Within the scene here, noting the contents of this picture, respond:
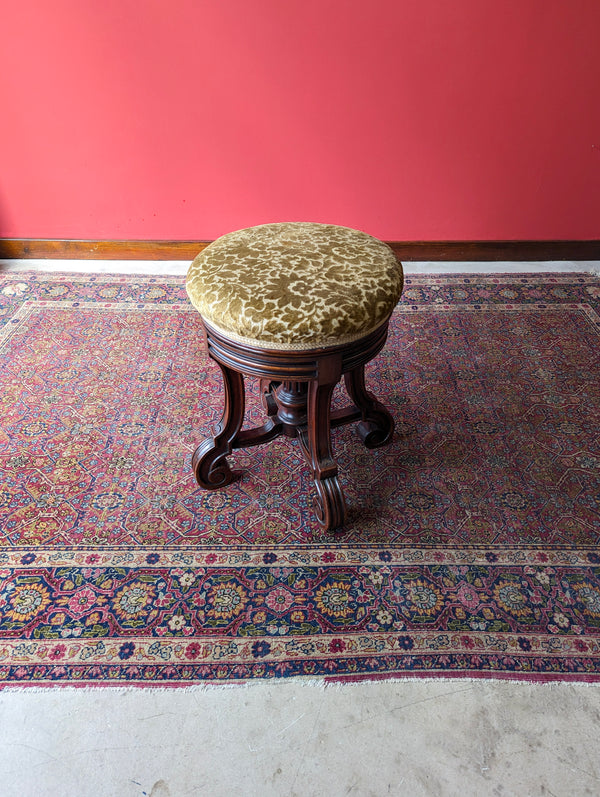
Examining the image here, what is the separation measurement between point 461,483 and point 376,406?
35 centimetres

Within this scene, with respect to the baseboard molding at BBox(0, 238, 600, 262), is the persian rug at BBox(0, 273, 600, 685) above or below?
below

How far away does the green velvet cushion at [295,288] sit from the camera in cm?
129

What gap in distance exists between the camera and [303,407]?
1706 millimetres

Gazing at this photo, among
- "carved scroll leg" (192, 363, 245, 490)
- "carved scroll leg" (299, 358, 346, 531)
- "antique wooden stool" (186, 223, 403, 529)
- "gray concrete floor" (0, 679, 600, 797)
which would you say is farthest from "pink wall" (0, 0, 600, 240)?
"gray concrete floor" (0, 679, 600, 797)

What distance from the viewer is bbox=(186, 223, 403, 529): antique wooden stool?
51.4 inches

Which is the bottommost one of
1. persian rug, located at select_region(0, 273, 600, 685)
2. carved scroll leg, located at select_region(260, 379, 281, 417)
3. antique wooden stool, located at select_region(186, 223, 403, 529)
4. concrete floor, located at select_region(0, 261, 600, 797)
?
concrete floor, located at select_region(0, 261, 600, 797)

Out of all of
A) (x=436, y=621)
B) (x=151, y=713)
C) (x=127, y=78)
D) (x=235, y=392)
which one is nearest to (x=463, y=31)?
(x=127, y=78)

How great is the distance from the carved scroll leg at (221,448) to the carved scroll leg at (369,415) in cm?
35

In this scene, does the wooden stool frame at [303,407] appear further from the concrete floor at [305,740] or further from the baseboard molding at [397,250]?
the baseboard molding at [397,250]

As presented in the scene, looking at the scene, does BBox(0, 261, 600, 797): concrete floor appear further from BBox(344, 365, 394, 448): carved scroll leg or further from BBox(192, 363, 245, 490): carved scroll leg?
BBox(344, 365, 394, 448): carved scroll leg

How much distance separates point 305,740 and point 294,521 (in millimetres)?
570

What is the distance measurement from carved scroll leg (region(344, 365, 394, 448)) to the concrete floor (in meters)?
0.77

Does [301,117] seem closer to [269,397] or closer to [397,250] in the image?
[397,250]

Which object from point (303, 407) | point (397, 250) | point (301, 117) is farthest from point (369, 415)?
point (301, 117)
